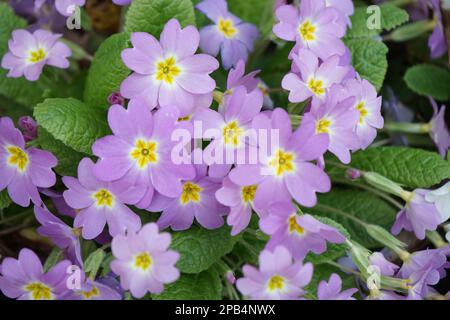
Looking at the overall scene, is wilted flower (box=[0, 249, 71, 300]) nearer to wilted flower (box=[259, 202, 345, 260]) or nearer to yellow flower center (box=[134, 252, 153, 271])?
yellow flower center (box=[134, 252, 153, 271])

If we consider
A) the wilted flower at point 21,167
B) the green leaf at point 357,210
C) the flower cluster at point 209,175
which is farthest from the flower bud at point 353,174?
the wilted flower at point 21,167

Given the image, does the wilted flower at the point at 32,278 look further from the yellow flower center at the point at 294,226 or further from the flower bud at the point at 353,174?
the flower bud at the point at 353,174

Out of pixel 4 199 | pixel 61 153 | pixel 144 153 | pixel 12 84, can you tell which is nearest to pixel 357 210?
pixel 144 153

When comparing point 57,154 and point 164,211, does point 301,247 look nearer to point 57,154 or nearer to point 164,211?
point 164,211

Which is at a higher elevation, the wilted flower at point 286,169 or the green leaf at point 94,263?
the wilted flower at point 286,169
